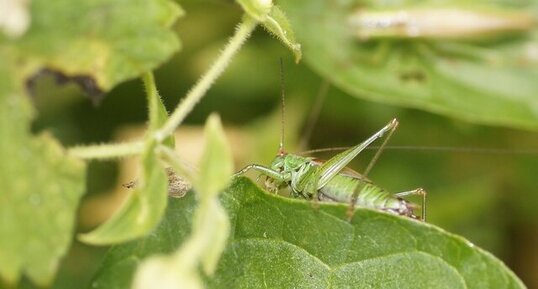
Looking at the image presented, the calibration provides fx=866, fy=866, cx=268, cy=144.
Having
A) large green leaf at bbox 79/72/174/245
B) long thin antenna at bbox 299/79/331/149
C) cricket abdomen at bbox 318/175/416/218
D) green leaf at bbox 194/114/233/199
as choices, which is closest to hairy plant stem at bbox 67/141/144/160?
large green leaf at bbox 79/72/174/245

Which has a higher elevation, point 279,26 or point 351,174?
point 279,26

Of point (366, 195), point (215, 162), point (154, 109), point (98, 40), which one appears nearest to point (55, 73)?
point (98, 40)

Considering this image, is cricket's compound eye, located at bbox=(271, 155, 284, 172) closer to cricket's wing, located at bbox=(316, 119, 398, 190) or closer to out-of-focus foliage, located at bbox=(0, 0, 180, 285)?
cricket's wing, located at bbox=(316, 119, 398, 190)

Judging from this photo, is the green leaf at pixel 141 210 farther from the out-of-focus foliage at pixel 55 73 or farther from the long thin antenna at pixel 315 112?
the long thin antenna at pixel 315 112

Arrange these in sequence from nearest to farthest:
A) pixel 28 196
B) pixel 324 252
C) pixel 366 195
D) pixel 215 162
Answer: pixel 215 162
pixel 28 196
pixel 324 252
pixel 366 195

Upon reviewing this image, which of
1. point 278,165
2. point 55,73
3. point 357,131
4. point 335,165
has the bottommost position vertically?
point 357,131

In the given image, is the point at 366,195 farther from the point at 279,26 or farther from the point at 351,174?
the point at 279,26
